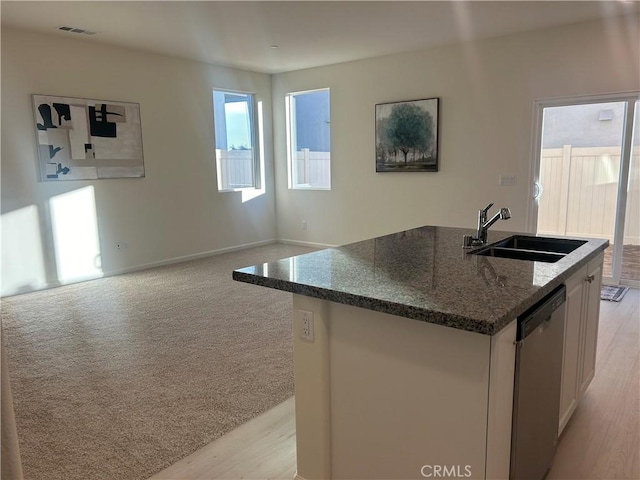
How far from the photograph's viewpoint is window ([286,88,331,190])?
717 centimetres

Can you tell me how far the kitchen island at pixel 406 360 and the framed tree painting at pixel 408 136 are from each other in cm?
415

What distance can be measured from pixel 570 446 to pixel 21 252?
202 inches

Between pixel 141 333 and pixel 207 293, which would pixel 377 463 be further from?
pixel 207 293

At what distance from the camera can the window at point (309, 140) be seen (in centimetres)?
717

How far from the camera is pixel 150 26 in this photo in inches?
187

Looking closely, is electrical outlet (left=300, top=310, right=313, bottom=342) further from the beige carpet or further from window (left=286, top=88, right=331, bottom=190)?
window (left=286, top=88, right=331, bottom=190)

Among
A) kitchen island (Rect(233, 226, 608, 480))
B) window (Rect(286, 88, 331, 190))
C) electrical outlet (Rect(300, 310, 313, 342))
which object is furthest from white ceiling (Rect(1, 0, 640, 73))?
electrical outlet (Rect(300, 310, 313, 342))

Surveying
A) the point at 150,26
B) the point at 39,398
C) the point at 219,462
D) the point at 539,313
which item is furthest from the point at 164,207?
the point at 539,313

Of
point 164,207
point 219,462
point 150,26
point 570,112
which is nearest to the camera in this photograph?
point 219,462

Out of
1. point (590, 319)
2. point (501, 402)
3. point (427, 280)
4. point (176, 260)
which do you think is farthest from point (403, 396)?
point (176, 260)

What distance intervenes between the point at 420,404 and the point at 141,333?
2.81 m

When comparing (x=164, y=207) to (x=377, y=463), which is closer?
(x=377, y=463)

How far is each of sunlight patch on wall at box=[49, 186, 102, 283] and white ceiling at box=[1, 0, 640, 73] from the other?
1.76 m

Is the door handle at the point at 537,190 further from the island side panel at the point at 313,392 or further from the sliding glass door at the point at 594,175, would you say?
the island side panel at the point at 313,392
